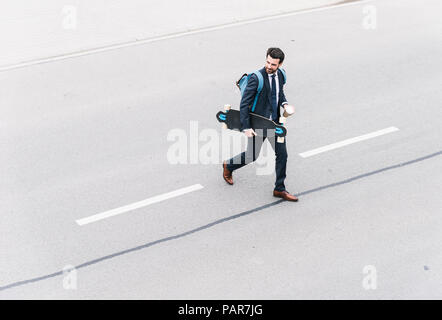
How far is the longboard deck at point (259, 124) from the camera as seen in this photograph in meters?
7.74

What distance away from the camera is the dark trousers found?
8.02 metres

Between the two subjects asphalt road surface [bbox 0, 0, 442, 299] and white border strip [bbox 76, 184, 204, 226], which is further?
white border strip [bbox 76, 184, 204, 226]

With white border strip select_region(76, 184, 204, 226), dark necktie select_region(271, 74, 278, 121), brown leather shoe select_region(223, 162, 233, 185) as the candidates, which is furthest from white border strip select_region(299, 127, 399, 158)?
white border strip select_region(76, 184, 204, 226)

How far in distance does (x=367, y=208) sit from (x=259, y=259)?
1.68 meters

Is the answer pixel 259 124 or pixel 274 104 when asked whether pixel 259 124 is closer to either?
pixel 259 124

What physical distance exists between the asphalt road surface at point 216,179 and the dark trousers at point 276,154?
1.05 feet

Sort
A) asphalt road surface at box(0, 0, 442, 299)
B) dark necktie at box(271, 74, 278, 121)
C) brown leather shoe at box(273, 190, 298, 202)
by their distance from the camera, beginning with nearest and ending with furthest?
asphalt road surface at box(0, 0, 442, 299) < dark necktie at box(271, 74, 278, 121) < brown leather shoe at box(273, 190, 298, 202)

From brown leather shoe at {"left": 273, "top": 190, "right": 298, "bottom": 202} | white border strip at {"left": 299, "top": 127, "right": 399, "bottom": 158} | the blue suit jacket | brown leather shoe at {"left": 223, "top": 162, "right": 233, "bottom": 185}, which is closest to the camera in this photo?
the blue suit jacket

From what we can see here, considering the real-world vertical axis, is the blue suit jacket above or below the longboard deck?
above

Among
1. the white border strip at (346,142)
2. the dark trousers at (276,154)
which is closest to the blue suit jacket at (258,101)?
the dark trousers at (276,154)

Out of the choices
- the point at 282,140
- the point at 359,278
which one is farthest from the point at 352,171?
the point at 359,278

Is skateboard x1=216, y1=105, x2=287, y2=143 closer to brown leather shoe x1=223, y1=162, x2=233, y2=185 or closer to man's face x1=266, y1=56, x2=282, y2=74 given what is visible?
man's face x1=266, y1=56, x2=282, y2=74

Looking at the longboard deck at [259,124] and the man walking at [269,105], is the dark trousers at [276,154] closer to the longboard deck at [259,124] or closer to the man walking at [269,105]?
the man walking at [269,105]

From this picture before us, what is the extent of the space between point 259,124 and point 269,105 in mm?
253
